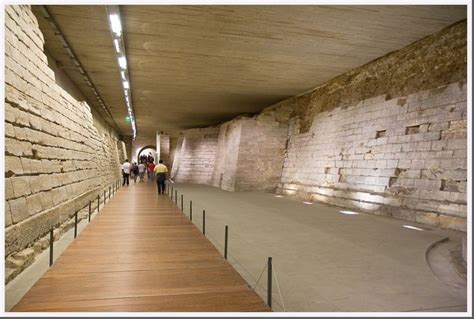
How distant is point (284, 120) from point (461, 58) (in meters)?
9.19

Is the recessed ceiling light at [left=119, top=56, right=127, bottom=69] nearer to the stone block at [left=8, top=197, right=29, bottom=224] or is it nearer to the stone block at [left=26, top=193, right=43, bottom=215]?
the stone block at [left=26, top=193, right=43, bottom=215]

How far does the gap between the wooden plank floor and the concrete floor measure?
0.45 metres

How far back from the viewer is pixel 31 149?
4.72 meters

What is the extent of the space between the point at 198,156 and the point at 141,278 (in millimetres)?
19993

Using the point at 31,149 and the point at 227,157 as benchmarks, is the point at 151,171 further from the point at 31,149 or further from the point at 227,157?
the point at 31,149

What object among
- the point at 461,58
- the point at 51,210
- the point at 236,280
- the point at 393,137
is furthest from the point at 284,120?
the point at 236,280

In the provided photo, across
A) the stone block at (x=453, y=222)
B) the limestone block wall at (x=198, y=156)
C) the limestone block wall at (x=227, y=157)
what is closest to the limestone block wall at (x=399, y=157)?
the stone block at (x=453, y=222)

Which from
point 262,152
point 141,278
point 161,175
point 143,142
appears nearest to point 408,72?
point 262,152

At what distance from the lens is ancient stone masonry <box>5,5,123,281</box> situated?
398 centimetres

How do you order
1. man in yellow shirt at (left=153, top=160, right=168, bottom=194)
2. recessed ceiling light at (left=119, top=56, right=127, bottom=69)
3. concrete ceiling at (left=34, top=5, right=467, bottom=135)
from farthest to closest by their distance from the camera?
man in yellow shirt at (left=153, top=160, right=168, bottom=194) < recessed ceiling light at (left=119, top=56, right=127, bottom=69) < concrete ceiling at (left=34, top=5, right=467, bottom=135)

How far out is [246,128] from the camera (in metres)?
16.0

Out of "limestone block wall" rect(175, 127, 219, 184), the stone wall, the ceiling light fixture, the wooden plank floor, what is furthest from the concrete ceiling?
the stone wall

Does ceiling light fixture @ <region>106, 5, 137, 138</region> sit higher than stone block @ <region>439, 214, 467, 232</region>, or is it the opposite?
ceiling light fixture @ <region>106, 5, 137, 138</region>

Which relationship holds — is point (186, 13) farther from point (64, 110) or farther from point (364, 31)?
point (364, 31)
